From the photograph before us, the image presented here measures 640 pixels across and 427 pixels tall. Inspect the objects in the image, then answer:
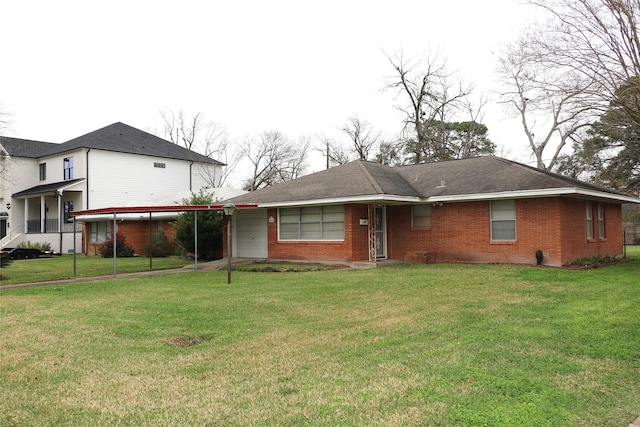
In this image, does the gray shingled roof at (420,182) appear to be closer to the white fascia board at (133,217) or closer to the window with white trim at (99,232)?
the white fascia board at (133,217)

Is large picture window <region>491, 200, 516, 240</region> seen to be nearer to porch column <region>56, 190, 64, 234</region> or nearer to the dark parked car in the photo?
the dark parked car

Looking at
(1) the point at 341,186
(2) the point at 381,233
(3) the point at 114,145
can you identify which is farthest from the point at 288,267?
(3) the point at 114,145

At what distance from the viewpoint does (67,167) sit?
33.3m

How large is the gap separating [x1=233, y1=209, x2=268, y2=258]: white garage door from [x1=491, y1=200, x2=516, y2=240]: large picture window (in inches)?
352

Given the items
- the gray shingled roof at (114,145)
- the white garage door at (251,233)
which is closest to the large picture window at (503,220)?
the white garage door at (251,233)

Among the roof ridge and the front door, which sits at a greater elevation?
the roof ridge

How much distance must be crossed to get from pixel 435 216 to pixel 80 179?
23776mm

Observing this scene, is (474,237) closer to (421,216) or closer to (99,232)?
(421,216)

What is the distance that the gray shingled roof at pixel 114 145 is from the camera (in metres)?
33.2

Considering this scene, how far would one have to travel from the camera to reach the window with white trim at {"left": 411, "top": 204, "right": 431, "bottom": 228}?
1856cm

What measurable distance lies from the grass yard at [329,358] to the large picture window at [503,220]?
18.6 ft

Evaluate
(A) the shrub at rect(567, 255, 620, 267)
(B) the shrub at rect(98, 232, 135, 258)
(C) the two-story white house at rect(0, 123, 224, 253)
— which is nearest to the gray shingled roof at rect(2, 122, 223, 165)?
(C) the two-story white house at rect(0, 123, 224, 253)

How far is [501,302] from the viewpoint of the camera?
360 inches

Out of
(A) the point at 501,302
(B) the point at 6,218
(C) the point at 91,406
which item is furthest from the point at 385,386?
(B) the point at 6,218
